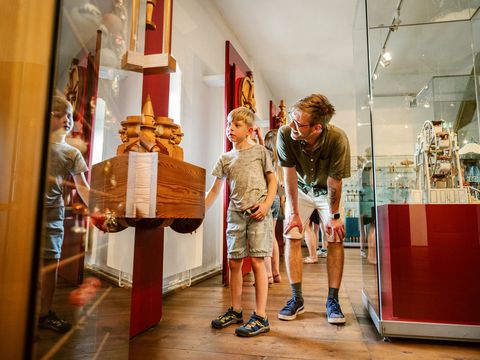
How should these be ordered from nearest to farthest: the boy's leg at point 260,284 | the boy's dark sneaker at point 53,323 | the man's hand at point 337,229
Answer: the boy's dark sneaker at point 53,323 → the boy's leg at point 260,284 → the man's hand at point 337,229

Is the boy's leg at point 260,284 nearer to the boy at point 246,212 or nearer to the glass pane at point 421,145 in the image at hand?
the boy at point 246,212

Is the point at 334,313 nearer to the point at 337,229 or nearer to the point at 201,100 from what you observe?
the point at 337,229

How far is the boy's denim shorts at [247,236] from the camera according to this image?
166 centimetres

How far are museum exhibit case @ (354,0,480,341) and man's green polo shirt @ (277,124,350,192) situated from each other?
13 centimetres

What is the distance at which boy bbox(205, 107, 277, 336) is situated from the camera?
1.65 m

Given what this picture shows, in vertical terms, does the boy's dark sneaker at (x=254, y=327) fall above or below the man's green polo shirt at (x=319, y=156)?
below

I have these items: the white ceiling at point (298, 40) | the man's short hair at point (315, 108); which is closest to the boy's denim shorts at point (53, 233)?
the man's short hair at point (315, 108)

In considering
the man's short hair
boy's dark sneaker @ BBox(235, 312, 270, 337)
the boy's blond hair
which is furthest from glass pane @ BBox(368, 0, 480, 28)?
boy's dark sneaker @ BBox(235, 312, 270, 337)

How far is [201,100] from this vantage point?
304 cm

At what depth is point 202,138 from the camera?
3025mm

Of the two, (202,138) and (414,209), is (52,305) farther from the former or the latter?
(202,138)

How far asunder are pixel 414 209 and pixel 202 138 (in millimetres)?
1936

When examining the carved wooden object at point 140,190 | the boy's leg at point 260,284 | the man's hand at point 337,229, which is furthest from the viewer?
the man's hand at point 337,229

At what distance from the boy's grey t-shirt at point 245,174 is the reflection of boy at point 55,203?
1108mm
